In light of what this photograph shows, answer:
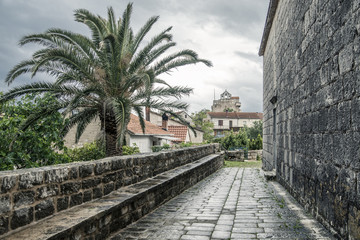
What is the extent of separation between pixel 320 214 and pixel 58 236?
3.34 metres

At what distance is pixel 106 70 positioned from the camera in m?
10.1

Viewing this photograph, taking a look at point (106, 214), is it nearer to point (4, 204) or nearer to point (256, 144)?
point (4, 204)

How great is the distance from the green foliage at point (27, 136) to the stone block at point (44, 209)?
357cm

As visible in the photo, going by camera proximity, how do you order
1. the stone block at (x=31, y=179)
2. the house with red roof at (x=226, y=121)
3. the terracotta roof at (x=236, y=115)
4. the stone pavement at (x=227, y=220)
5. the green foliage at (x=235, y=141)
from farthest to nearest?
the terracotta roof at (x=236, y=115)
the house with red roof at (x=226, y=121)
the green foliage at (x=235, y=141)
the stone pavement at (x=227, y=220)
the stone block at (x=31, y=179)

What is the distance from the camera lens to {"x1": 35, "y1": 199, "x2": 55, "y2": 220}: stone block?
3.08 m

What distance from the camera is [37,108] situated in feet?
25.7

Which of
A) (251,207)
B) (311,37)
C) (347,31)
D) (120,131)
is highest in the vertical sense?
(311,37)

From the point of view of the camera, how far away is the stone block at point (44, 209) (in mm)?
3076

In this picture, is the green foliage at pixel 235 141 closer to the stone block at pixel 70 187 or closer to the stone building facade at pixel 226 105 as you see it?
the stone block at pixel 70 187

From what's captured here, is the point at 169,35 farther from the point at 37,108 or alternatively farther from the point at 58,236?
the point at 58,236

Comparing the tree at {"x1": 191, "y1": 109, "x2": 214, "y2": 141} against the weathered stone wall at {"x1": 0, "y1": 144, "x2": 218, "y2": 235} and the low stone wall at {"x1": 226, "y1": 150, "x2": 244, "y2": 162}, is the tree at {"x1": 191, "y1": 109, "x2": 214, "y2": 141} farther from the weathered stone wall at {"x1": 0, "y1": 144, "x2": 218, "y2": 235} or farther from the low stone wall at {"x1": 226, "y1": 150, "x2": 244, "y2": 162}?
the weathered stone wall at {"x1": 0, "y1": 144, "x2": 218, "y2": 235}

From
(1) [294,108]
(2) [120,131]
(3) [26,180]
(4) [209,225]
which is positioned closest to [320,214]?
(4) [209,225]

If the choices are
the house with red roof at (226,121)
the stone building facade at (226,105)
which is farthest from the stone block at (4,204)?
the stone building facade at (226,105)

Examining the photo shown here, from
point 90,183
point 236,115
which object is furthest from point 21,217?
point 236,115
